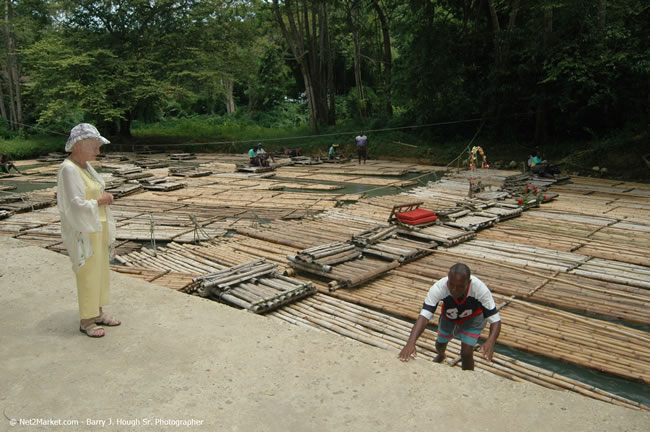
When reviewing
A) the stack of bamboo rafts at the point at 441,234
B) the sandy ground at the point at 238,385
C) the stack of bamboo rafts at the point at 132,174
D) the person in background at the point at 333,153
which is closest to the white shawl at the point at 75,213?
the sandy ground at the point at 238,385

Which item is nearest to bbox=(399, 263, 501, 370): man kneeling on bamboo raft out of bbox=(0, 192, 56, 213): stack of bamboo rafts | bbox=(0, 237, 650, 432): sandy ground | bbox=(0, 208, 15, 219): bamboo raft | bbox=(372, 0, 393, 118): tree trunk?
bbox=(0, 237, 650, 432): sandy ground

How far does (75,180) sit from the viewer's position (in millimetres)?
3047

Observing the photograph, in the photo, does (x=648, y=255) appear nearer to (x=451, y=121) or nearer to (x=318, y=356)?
(x=318, y=356)

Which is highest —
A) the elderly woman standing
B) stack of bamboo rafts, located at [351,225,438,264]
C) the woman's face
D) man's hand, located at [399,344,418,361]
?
the woman's face

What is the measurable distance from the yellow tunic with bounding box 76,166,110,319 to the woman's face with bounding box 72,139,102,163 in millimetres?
71

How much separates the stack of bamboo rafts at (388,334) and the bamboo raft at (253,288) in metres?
0.13

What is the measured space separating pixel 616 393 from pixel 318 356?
2.51 meters

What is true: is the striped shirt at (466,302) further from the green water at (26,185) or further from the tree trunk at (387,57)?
the tree trunk at (387,57)

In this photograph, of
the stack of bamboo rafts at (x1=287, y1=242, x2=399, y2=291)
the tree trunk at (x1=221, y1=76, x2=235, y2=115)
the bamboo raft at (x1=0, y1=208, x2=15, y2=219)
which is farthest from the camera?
the tree trunk at (x1=221, y1=76, x2=235, y2=115)

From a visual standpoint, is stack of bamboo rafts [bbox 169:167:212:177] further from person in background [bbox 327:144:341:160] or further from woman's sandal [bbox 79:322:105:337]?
woman's sandal [bbox 79:322:105:337]

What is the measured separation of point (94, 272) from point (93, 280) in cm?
5

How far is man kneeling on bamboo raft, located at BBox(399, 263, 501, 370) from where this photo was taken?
9.79 feet

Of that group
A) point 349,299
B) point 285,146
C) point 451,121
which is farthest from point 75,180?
point 285,146

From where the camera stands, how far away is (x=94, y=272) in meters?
3.12
